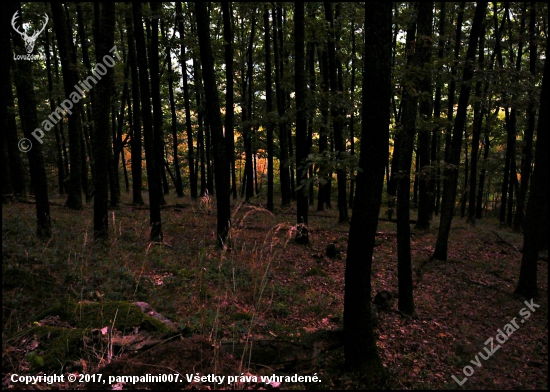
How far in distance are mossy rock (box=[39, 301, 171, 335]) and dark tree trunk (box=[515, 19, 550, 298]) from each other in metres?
8.90

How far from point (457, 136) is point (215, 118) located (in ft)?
23.0

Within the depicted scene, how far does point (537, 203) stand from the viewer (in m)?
8.26

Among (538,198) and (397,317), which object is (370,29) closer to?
(397,317)

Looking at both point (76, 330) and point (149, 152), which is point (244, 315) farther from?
point (149, 152)

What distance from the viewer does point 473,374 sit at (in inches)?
203

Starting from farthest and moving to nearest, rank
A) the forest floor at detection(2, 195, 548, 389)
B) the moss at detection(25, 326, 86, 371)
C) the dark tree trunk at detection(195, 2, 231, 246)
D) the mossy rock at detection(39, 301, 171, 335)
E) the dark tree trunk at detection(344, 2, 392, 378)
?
the dark tree trunk at detection(195, 2, 231, 246), the mossy rock at detection(39, 301, 171, 335), the dark tree trunk at detection(344, 2, 392, 378), the forest floor at detection(2, 195, 548, 389), the moss at detection(25, 326, 86, 371)

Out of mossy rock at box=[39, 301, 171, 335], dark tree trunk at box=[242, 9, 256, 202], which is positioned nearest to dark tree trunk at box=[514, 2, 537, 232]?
mossy rock at box=[39, 301, 171, 335]

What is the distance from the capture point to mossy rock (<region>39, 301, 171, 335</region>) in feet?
13.3

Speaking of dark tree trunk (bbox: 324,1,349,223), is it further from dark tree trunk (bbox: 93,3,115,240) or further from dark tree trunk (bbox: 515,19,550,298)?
dark tree trunk (bbox: 93,3,115,240)

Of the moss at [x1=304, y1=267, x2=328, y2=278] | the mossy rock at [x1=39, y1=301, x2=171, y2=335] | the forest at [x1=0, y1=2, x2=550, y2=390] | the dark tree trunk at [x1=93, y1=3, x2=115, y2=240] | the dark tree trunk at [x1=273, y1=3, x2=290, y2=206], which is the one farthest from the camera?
the dark tree trunk at [x1=273, y1=3, x2=290, y2=206]

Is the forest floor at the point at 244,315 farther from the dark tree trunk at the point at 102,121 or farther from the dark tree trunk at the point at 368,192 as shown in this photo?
the dark tree trunk at the point at 102,121

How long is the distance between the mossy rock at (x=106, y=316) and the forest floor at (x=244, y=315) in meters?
0.03

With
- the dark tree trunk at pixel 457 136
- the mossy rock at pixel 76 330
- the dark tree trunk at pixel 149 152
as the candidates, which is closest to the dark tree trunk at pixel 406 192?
the dark tree trunk at pixel 457 136

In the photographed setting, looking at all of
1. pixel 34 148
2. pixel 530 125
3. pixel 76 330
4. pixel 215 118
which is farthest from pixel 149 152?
pixel 530 125
